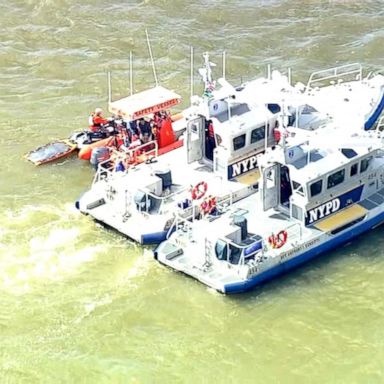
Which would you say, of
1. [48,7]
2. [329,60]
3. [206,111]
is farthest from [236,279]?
[48,7]

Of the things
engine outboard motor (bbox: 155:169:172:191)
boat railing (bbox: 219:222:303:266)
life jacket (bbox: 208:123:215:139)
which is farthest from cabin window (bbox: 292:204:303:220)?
life jacket (bbox: 208:123:215:139)

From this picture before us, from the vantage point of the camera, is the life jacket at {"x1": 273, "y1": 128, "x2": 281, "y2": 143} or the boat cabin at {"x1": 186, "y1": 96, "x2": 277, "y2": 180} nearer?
the boat cabin at {"x1": 186, "y1": 96, "x2": 277, "y2": 180}

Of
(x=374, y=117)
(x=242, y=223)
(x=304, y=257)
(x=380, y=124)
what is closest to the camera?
(x=242, y=223)

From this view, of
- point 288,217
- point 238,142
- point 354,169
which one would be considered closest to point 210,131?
point 238,142

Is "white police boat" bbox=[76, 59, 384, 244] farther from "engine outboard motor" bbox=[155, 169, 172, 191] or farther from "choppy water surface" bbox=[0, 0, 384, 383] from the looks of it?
"choppy water surface" bbox=[0, 0, 384, 383]

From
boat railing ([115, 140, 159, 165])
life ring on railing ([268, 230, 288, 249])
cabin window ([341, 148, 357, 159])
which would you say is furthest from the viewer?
boat railing ([115, 140, 159, 165])

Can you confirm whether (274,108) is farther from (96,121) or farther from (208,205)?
(96,121)

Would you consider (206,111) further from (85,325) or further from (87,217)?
(85,325)
